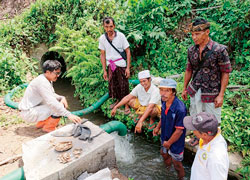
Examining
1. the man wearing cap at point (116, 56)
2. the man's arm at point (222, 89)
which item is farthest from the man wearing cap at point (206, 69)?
the man wearing cap at point (116, 56)

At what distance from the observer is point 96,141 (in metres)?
3.29

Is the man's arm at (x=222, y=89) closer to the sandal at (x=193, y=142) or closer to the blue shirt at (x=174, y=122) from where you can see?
the blue shirt at (x=174, y=122)

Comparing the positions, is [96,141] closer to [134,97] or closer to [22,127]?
[134,97]

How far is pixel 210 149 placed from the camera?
217 cm

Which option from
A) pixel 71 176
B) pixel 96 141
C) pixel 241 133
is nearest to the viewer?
pixel 71 176

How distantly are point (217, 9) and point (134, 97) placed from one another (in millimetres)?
Result: 4669

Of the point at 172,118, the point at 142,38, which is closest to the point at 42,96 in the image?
the point at 172,118

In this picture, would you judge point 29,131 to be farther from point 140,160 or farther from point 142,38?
point 142,38

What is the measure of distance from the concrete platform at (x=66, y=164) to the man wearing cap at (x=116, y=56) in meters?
2.14

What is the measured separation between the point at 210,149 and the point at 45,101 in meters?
3.35

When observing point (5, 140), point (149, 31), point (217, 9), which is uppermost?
point (217, 9)

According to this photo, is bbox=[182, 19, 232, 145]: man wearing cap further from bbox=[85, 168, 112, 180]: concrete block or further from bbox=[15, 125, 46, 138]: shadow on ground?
bbox=[15, 125, 46, 138]: shadow on ground

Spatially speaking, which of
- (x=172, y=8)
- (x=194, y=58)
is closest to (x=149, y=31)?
(x=172, y=8)

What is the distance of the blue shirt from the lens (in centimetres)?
314
